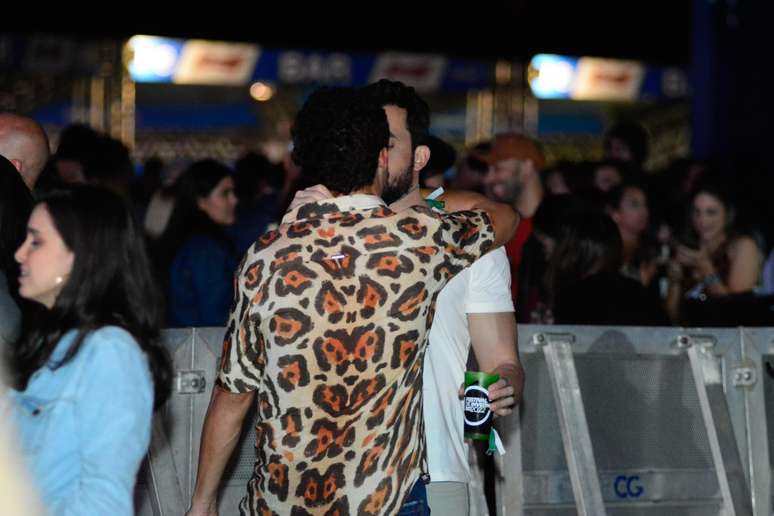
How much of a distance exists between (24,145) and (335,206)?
207 centimetres

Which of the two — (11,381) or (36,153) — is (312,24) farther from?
(11,381)

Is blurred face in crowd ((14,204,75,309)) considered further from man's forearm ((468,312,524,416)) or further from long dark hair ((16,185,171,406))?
man's forearm ((468,312,524,416))

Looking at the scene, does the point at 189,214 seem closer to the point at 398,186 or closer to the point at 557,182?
the point at 557,182

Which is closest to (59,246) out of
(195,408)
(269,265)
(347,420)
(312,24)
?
(269,265)

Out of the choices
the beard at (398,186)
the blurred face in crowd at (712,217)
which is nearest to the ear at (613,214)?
the blurred face in crowd at (712,217)

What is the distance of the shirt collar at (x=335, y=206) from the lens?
3746mm

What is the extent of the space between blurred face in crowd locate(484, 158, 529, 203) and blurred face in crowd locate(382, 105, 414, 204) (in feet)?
11.0

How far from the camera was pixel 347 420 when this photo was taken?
370 cm

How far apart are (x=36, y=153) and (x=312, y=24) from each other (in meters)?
9.05

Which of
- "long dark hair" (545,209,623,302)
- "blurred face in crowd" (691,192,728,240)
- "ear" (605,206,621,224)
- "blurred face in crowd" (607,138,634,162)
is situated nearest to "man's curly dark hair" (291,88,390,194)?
"long dark hair" (545,209,623,302)

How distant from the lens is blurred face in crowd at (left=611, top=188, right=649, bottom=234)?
26.5 ft

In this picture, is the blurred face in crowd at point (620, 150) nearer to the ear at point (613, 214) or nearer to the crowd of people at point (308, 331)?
the ear at point (613, 214)

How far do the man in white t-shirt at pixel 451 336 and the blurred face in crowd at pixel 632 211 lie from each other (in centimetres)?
384

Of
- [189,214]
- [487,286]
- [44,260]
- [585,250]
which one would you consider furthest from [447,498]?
[189,214]
